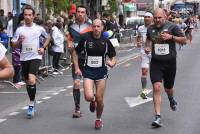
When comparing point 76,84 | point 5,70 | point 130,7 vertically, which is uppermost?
point 5,70

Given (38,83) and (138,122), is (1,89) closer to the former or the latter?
(38,83)

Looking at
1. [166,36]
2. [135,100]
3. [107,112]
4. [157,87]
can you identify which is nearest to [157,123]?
[157,87]

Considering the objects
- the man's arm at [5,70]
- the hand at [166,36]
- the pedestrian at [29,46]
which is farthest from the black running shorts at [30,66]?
the man's arm at [5,70]

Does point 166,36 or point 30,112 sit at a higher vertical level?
point 166,36

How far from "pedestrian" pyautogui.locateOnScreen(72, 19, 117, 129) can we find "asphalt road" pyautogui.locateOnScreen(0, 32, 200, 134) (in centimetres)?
47

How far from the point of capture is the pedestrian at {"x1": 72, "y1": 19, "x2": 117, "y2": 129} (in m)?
9.79

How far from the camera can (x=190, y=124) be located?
10.2 metres

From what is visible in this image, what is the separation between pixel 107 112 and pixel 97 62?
1974 mm

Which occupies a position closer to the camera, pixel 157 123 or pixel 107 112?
pixel 157 123

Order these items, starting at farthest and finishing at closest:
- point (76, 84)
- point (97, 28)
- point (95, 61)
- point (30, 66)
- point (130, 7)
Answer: point (130, 7) → point (30, 66) → point (76, 84) → point (95, 61) → point (97, 28)

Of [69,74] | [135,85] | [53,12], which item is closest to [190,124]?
[135,85]

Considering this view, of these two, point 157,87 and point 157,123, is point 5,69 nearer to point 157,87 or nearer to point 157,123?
point 157,123

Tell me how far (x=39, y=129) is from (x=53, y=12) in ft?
81.5

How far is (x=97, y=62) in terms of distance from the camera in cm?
988
